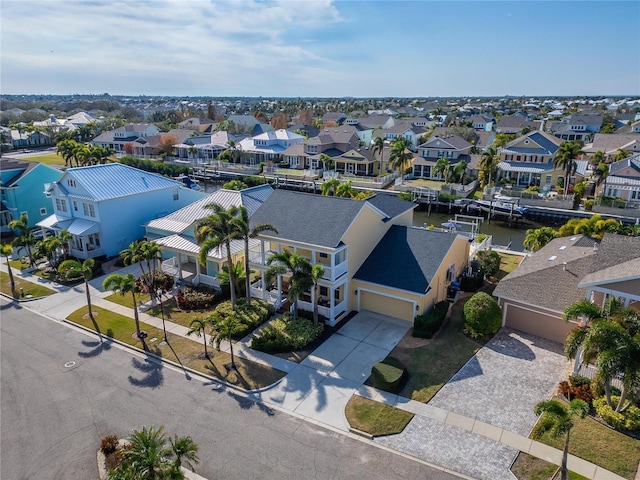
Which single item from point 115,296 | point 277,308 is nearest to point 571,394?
point 277,308

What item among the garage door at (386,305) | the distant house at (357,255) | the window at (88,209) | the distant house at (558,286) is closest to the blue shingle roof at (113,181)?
the window at (88,209)

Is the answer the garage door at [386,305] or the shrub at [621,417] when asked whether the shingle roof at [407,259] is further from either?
the shrub at [621,417]

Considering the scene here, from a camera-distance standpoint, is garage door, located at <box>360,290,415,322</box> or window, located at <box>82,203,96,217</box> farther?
window, located at <box>82,203,96,217</box>

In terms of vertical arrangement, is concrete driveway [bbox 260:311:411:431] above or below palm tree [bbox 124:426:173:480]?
below

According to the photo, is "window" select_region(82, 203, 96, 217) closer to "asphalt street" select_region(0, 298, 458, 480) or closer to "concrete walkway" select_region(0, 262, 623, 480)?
"concrete walkway" select_region(0, 262, 623, 480)

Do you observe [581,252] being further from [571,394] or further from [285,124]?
[285,124]

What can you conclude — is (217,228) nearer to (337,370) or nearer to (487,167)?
(337,370)

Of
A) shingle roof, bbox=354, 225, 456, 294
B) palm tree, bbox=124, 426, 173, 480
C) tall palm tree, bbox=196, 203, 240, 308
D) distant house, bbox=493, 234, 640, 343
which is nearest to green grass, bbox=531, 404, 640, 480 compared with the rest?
distant house, bbox=493, 234, 640, 343

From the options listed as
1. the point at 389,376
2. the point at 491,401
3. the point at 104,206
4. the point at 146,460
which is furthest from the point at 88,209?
the point at 491,401
